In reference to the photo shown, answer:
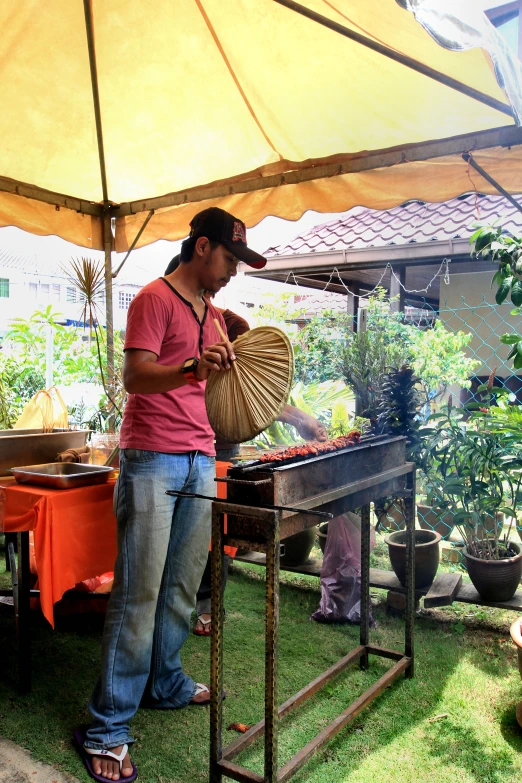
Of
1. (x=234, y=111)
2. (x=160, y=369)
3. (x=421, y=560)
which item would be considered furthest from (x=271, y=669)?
(x=234, y=111)

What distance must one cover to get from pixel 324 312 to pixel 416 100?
4.21 metres

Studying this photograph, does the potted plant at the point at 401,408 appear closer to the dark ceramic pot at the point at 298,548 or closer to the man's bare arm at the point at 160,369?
the dark ceramic pot at the point at 298,548

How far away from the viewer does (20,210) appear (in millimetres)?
4469

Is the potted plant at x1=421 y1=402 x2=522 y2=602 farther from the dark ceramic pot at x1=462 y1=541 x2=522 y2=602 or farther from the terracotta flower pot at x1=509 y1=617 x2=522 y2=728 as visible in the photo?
the terracotta flower pot at x1=509 y1=617 x2=522 y2=728

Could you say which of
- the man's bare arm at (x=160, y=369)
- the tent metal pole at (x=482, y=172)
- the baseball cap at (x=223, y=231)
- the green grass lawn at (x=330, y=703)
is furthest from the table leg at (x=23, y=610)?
the tent metal pole at (x=482, y=172)

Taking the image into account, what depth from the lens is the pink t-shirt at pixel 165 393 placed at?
2.35 metres

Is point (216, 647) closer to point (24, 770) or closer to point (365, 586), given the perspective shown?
point (24, 770)

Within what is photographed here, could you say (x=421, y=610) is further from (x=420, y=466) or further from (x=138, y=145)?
(x=138, y=145)

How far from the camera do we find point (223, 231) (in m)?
2.47

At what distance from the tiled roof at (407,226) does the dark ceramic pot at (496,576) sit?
13.2 feet

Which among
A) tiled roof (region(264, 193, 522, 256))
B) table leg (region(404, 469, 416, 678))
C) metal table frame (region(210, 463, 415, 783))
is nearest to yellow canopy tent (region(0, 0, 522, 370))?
metal table frame (region(210, 463, 415, 783))

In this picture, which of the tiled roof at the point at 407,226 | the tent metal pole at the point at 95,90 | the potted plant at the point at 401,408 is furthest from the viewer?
the tiled roof at the point at 407,226

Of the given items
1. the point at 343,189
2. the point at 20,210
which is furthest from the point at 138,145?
the point at 343,189

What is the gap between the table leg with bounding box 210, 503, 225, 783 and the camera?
2.21m
